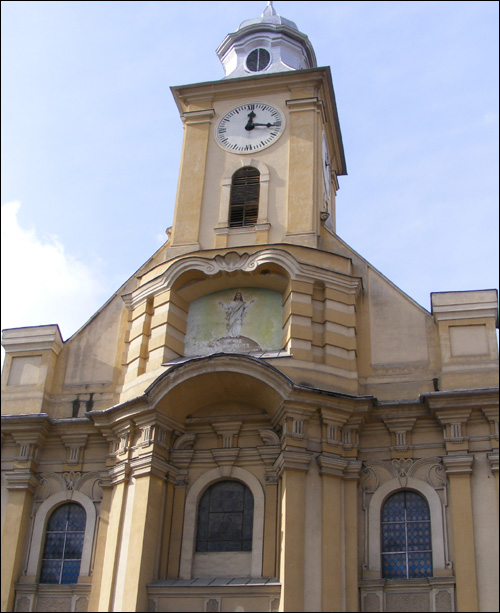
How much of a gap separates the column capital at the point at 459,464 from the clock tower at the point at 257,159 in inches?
230

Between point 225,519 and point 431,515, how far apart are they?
4069 mm

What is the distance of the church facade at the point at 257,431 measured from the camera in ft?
54.0

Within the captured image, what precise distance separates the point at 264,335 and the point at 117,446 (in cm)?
393

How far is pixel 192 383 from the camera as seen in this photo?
17.8 m

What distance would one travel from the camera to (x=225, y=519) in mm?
17719

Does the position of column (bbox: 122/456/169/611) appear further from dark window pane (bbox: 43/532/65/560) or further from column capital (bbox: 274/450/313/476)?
column capital (bbox: 274/450/313/476)

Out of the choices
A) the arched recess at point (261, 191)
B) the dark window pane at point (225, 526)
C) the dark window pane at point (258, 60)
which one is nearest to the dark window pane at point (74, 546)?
the dark window pane at point (225, 526)

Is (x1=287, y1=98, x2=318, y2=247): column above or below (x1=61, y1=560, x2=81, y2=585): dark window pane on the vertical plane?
above

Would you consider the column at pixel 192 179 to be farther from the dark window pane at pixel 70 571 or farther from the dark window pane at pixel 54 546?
the dark window pane at pixel 70 571

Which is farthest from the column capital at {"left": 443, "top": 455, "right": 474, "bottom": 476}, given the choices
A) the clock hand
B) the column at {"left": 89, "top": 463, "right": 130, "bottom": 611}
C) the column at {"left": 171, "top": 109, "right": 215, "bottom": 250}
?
the clock hand

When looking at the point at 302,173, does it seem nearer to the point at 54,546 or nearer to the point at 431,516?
the point at 431,516

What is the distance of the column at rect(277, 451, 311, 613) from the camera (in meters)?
15.7

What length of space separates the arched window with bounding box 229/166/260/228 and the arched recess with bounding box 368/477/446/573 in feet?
23.2

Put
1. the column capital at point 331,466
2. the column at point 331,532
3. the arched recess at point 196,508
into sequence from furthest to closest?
the arched recess at point 196,508 → the column capital at point 331,466 → the column at point 331,532
